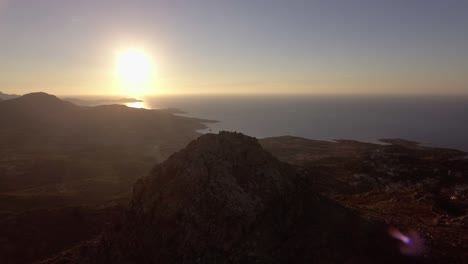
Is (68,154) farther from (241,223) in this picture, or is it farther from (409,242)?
(409,242)

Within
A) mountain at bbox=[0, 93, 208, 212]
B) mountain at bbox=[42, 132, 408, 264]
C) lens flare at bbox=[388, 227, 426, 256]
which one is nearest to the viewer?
lens flare at bbox=[388, 227, 426, 256]

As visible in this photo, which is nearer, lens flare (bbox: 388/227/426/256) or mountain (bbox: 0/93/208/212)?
lens flare (bbox: 388/227/426/256)

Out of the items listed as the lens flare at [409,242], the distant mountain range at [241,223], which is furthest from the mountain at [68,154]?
the lens flare at [409,242]

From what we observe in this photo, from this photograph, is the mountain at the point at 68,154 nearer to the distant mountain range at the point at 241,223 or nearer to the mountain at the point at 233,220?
the distant mountain range at the point at 241,223

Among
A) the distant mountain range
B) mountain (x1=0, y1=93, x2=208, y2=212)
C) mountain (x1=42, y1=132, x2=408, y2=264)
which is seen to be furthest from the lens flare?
mountain (x1=0, y1=93, x2=208, y2=212)

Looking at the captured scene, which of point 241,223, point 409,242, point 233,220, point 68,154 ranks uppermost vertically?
point 233,220

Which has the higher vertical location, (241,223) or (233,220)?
(233,220)

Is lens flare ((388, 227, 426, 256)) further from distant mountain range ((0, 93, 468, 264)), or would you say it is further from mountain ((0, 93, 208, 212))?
mountain ((0, 93, 208, 212))

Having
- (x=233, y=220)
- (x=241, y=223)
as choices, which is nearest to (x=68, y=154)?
(x=233, y=220)
